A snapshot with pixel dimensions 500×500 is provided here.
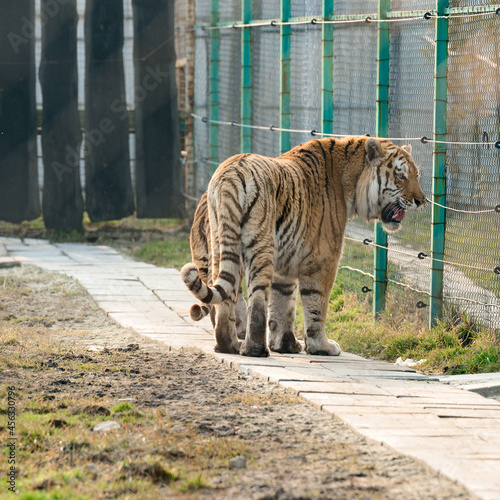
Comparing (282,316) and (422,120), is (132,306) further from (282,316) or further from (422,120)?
(422,120)

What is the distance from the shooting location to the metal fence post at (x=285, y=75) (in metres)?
8.77

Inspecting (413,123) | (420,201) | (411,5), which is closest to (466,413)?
(420,201)

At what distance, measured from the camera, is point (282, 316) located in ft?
20.6

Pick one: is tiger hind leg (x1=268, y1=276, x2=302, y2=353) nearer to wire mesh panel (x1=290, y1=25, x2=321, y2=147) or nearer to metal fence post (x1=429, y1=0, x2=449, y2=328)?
metal fence post (x1=429, y1=0, x2=449, y2=328)

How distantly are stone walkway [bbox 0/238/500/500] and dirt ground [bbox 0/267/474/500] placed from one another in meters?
0.10

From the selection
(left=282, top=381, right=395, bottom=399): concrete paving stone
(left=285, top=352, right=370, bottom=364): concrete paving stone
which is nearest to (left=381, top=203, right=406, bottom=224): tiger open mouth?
(left=285, top=352, right=370, bottom=364): concrete paving stone

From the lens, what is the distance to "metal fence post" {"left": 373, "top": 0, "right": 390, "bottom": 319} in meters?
7.17

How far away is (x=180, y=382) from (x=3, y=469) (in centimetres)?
153

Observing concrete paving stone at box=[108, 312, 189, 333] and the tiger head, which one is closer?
the tiger head

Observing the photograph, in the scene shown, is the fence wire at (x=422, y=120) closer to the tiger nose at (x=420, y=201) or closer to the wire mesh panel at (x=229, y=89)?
the tiger nose at (x=420, y=201)

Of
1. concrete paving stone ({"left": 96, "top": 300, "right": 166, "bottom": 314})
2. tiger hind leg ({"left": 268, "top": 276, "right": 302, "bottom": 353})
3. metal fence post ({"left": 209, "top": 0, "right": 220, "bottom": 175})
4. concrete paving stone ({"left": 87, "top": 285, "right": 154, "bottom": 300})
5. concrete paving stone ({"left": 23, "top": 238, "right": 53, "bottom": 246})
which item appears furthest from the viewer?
metal fence post ({"left": 209, "top": 0, "right": 220, "bottom": 175})

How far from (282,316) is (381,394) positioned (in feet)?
5.48

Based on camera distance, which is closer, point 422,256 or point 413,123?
point 422,256

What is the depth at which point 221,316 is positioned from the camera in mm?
5645
